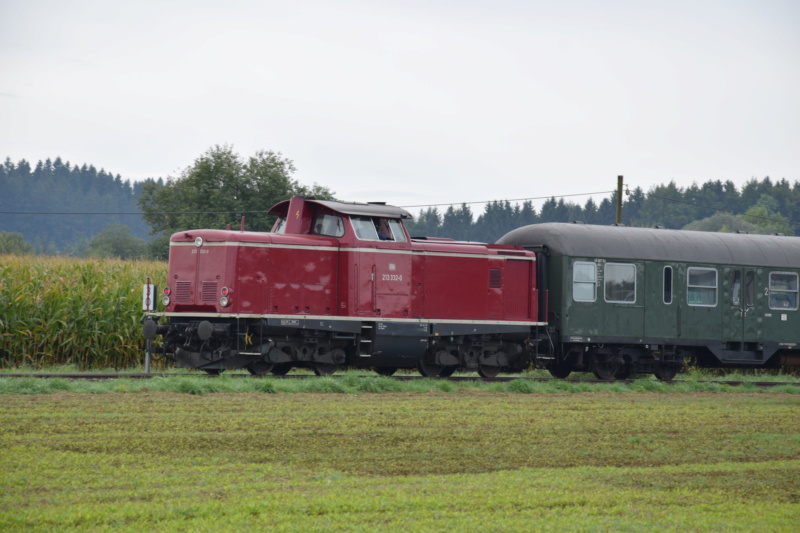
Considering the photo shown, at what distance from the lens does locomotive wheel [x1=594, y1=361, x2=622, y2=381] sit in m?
25.3

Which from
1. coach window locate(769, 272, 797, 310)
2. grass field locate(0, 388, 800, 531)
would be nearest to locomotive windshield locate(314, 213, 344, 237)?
grass field locate(0, 388, 800, 531)

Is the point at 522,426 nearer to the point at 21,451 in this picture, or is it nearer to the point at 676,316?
the point at 21,451

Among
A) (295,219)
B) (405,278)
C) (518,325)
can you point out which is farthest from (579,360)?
(295,219)

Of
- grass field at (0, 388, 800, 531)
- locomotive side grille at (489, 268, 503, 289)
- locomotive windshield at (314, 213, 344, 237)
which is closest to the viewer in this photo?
grass field at (0, 388, 800, 531)

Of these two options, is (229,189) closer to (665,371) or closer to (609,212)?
(665,371)

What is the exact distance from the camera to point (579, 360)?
A: 2500 centimetres

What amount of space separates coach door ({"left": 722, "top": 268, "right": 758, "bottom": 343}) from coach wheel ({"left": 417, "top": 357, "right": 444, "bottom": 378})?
785 cm

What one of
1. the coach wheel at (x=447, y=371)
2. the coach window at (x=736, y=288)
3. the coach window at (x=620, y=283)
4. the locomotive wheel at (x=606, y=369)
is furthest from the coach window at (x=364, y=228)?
the coach window at (x=736, y=288)

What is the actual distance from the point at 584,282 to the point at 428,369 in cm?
450

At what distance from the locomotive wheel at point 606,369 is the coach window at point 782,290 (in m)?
4.74

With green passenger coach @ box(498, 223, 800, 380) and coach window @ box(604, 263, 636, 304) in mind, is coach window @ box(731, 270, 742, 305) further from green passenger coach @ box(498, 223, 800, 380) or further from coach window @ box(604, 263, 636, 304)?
coach window @ box(604, 263, 636, 304)

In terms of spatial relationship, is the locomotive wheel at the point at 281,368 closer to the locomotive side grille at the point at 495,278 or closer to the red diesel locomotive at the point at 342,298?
the red diesel locomotive at the point at 342,298

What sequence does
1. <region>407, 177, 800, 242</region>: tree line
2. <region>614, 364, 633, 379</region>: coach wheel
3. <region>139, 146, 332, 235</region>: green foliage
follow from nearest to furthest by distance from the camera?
1. <region>614, 364, 633, 379</region>: coach wheel
2. <region>139, 146, 332, 235</region>: green foliage
3. <region>407, 177, 800, 242</region>: tree line

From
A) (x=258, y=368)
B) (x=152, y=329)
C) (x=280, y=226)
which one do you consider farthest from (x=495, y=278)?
(x=152, y=329)
